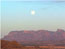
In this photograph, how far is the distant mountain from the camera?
1539 millimetres

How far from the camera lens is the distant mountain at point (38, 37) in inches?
60.6

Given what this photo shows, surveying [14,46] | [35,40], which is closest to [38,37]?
[35,40]

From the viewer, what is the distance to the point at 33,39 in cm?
156

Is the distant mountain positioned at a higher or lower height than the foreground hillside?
higher

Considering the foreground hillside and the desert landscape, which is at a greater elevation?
the desert landscape

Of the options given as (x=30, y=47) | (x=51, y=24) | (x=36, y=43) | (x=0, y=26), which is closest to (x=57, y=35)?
(x=51, y=24)

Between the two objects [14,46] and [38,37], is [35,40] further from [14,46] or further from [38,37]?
[14,46]

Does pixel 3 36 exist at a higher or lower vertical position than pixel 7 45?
higher

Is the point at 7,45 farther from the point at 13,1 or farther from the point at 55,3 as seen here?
the point at 55,3

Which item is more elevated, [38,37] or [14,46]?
[38,37]

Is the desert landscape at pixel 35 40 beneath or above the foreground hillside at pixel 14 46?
above

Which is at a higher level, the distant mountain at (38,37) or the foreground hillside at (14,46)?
the distant mountain at (38,37)

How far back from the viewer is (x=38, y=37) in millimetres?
1563

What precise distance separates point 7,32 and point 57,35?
765 mm
